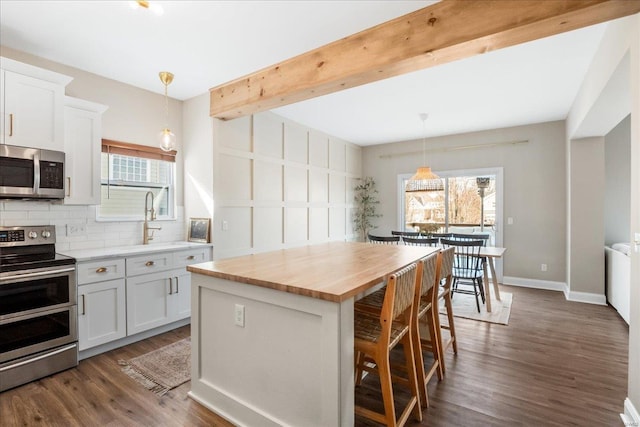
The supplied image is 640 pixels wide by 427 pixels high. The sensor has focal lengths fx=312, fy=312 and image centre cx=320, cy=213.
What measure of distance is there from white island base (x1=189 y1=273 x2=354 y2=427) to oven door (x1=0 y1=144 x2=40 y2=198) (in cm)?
176

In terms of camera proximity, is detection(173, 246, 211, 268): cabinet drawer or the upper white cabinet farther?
detection(173, 246, 211, 268): cabinet drawer

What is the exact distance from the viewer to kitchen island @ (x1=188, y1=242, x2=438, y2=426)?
1494mm

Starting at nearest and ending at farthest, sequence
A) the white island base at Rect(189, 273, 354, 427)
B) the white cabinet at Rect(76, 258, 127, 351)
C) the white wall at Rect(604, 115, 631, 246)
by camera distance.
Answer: the white island base at Rect(189, 273, 354, 427), the white cabinet at Rect(76, 258, 127, 351), the white wall at Rect(604, 115, 631, 246)

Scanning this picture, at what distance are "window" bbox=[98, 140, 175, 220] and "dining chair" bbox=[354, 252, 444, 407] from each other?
9.58 feet

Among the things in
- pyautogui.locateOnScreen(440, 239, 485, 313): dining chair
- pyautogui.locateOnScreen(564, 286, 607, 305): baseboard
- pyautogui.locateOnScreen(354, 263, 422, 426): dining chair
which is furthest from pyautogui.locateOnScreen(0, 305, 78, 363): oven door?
pyautogui.locateOnScreen(564, 286, 607, 305): baseboard

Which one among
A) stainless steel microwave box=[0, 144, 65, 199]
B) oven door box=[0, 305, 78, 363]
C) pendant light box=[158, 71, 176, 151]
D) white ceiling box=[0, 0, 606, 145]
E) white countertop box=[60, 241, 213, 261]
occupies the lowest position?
oven door box=[0, 305, 78, 363]

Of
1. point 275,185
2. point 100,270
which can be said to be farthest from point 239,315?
point 275,185

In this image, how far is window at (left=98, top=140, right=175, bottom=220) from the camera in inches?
136

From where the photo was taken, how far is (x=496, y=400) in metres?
2.15

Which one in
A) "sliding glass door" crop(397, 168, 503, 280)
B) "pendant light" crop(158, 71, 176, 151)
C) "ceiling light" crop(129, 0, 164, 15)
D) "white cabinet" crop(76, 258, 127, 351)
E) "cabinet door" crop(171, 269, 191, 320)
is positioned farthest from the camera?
"sliding glass door" crop(397, 168, 503, 280)

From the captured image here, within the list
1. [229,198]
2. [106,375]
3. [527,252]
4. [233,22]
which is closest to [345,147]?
[229,198]

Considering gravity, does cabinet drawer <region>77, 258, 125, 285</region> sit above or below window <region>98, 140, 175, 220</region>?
below

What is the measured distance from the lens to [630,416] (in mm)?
1843

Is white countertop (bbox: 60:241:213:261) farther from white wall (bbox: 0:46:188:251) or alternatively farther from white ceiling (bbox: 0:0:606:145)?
white ceiling (bbox: 0:0:606:145)
